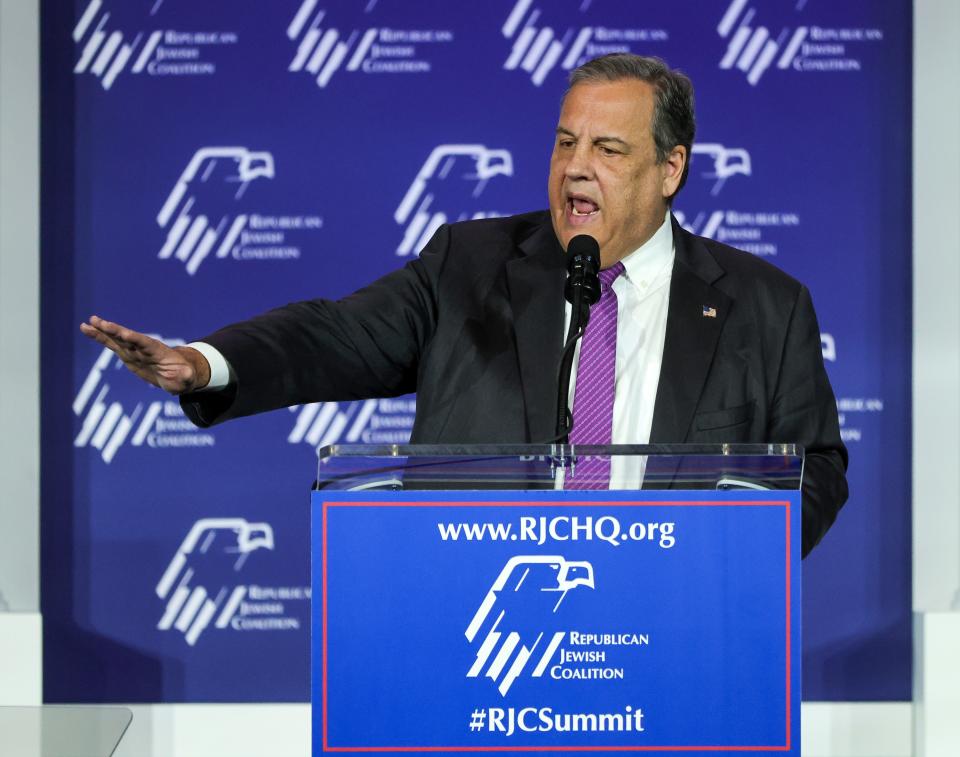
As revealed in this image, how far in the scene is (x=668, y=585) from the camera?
1.35 m

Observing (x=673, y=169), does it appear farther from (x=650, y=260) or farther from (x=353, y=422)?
(x=353, y=422)

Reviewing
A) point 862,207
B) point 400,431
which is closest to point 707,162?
point 862,207

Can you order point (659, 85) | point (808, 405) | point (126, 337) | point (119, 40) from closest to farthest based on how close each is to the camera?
point (126, 337)
point (808, 405)
point (659, 85)
point (119, 40)

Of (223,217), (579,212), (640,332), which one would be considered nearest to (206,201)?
(223,217)

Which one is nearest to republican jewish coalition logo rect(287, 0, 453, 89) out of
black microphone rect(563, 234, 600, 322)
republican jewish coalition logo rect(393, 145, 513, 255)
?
republican jewish coalition logo rect(393, 145, 513, 255)

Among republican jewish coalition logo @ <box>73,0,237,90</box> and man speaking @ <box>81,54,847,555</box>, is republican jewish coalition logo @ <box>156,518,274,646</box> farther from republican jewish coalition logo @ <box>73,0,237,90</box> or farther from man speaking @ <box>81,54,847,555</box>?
man speaking @ <box>81,54,847,555</box>

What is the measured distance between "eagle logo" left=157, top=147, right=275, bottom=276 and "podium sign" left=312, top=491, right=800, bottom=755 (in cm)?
289

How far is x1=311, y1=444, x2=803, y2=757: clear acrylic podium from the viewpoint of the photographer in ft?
4.42

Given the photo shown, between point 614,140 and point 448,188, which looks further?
point 448,188

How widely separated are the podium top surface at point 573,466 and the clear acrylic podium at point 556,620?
33mm

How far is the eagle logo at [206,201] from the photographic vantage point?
4.09 meters

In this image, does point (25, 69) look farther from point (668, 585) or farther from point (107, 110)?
point (668, 585)

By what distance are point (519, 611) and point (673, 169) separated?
3.86ft

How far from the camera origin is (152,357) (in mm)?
1651
